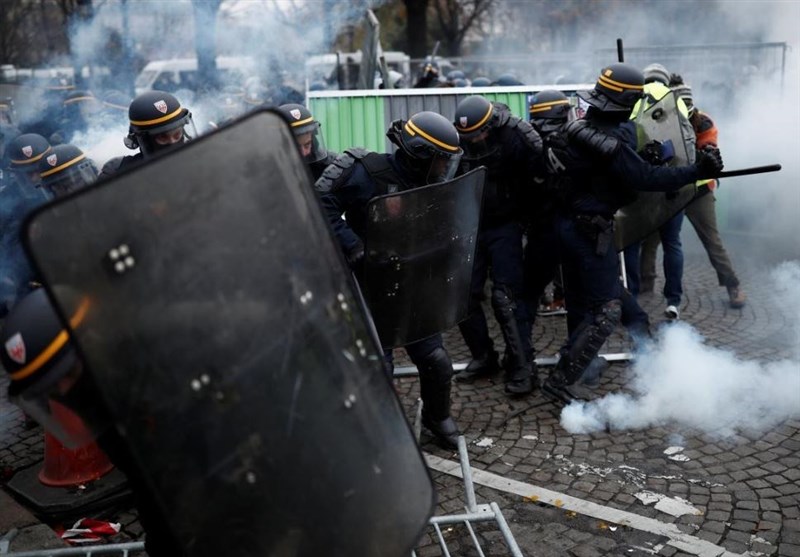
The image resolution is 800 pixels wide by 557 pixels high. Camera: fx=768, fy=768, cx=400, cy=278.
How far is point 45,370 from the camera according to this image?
1.80 m

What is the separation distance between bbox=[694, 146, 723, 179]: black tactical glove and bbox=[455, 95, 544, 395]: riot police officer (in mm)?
1062

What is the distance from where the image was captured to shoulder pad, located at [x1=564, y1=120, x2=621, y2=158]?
14.5 feet

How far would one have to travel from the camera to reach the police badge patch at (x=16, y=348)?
1.83 meters

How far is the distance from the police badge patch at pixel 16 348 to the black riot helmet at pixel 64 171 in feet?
9.23

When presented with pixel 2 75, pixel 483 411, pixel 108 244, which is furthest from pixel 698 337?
pixel 2 75

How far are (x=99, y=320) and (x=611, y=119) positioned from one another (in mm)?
3657

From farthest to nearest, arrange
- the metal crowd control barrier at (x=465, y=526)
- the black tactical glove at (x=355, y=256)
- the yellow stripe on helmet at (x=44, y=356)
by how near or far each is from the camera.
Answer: the black tactical glove at (x=355, y=256)
the metal crowd control barrier at (x=465, y=526)
the yellow stripe on helmet at (x=44, y=356)

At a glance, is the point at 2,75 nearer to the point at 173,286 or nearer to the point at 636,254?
the point at 636,254

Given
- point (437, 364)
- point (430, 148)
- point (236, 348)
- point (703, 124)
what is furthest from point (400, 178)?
point (703, 124)

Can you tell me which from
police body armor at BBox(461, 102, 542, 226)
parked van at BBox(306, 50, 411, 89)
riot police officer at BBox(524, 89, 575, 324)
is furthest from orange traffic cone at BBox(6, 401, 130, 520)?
parked van at BBox(306, 50, 411, 89)

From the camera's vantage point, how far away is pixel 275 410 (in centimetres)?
178

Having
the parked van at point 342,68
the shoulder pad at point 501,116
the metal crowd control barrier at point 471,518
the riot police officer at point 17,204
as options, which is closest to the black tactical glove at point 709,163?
the shoulder pad at point 501,116

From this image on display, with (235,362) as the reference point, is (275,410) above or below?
below

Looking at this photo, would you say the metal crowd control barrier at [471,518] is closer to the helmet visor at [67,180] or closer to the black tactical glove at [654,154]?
the black tactical glove at [654,154]
